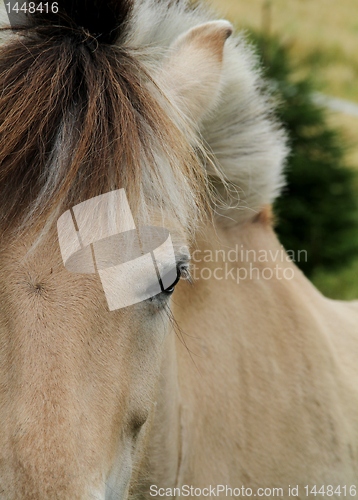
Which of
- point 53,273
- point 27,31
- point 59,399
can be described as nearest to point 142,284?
point 53,273

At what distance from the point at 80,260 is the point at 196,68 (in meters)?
0.79

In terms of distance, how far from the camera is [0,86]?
1.41m

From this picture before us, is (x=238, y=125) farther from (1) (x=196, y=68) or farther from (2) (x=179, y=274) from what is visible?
(2) (x=179, y=274)

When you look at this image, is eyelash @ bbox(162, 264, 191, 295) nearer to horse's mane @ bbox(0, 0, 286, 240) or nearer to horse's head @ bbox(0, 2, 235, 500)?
horse's head @ bbox(0, 2, 235, 500)

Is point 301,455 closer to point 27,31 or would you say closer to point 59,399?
point 59,399

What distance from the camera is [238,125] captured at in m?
2.16

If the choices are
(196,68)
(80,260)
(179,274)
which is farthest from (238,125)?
(80,260)

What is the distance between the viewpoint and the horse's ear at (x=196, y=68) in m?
1.75

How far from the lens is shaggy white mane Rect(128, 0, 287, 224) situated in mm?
2061

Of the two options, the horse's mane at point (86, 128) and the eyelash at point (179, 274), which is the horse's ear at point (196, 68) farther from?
the eyelash at point (179, 274)

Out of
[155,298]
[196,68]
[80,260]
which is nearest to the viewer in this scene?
[80,260]

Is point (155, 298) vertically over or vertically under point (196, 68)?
under

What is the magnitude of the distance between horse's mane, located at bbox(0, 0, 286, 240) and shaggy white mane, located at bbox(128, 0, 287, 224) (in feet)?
1.21

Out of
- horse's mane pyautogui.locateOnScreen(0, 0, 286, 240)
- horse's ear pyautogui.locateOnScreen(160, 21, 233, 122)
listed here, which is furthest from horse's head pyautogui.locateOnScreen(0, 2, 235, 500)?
horse's ear pyautogui.locateOnScreen(160, 21, 233, 122)
